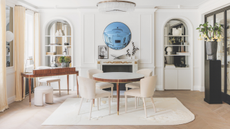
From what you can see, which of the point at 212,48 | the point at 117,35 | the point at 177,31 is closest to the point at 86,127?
the point at 212,48

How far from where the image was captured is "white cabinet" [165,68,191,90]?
20.0ft

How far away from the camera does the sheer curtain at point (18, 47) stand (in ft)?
15.3

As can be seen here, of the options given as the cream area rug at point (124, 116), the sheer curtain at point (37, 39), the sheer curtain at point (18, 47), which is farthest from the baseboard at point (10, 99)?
the cream area rug at point (124, 116)

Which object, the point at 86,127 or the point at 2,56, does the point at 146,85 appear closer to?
the point at 86,127

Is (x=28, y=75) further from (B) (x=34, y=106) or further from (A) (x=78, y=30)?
(A) (x=78, y=30)

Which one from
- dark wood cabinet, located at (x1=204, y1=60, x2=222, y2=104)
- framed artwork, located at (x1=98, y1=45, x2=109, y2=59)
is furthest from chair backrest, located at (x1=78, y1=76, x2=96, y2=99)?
dark wood cabinet, located at (x1=204, y1=60, x2=222, y2=104)

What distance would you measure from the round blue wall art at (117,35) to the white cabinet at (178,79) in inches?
68.1

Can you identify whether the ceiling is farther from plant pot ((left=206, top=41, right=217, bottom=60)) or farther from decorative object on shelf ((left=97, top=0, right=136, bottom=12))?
decorative object on shelf ((left=97, top=0, right=136, bottom=12))

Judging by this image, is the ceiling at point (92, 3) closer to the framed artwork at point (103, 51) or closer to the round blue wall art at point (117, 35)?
the round blue wall art at point (117, 35)

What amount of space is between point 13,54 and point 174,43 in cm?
500

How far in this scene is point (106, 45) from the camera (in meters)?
6.03

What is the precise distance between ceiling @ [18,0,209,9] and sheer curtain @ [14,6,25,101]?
26.3 inches

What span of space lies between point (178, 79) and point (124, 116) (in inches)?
127

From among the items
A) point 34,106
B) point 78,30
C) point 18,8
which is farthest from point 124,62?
point 18,8
